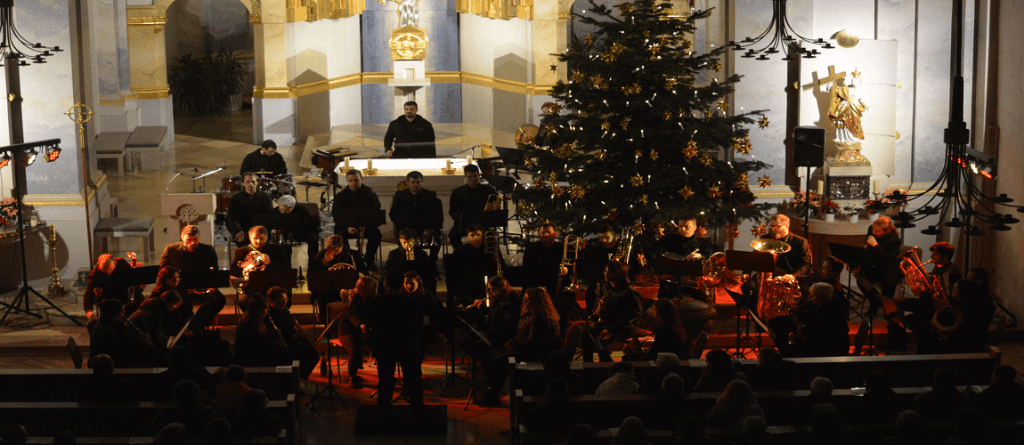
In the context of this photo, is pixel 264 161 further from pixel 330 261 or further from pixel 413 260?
pixel 413 260

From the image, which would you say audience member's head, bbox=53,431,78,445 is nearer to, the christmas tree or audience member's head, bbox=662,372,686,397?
audience member's head, bbox=662,372,686,397

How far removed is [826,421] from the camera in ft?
20.4

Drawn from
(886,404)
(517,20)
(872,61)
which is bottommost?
(886,404)

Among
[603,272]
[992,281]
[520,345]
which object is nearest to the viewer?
[520,345]

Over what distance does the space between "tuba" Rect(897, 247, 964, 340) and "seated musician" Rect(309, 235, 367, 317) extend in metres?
5.14

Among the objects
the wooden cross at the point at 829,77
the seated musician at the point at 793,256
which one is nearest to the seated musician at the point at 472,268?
the seated musician at the point at 793,256

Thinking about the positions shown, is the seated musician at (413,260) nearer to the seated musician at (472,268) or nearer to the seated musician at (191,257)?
the seated musician at (472,268)

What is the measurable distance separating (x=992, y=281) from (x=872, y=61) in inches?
111

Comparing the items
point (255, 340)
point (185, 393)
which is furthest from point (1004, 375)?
point (255, 340)

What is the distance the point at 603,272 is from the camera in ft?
31.9

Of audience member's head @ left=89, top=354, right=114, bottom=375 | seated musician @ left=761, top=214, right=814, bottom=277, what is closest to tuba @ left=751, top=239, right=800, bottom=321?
seated musician @ left=761, top=214, right=814, bottom=277

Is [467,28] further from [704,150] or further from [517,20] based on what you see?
[704,150]

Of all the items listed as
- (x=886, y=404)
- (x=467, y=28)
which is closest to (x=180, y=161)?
(x=467, y=28)

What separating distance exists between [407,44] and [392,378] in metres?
12.0
